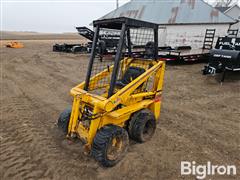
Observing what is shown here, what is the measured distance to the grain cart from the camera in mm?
3084

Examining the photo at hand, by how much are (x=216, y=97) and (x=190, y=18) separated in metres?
13.1

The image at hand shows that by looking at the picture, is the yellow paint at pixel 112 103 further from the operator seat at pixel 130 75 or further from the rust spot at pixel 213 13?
the rust spot at pixel 213 13

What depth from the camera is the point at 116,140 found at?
126 inches

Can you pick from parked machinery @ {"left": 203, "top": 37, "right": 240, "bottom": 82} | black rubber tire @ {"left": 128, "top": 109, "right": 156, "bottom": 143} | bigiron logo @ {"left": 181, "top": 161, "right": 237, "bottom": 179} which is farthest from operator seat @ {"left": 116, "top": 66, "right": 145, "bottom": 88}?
parked machinery @ {"left": 203, "top": 37, "right": 240, "bottom": 82}

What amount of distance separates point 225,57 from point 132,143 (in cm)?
606

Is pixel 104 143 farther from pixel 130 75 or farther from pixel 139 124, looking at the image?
pixel 130 75

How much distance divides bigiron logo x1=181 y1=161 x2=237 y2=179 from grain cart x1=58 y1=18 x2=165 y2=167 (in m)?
0.88

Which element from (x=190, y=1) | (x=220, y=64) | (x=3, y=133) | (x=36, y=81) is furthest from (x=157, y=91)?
(x=190, y=1)

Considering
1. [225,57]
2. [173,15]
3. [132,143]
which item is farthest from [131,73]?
[173,15]

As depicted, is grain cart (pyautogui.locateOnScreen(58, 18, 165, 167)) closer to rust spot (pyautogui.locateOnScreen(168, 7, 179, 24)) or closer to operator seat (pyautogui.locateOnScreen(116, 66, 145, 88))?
operator seat (pyautogui.locateOnScreen(116, 66, 145, 88))

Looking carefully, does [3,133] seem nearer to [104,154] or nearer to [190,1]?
[104,154]

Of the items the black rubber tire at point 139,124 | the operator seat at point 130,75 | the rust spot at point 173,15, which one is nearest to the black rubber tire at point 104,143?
the black rubber tire at point 139,124

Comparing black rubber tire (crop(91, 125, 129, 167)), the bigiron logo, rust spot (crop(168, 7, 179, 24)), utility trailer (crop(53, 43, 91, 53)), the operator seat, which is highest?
rust spot (crop(168, 7, 179, 24))

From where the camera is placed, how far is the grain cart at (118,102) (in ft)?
10.1
